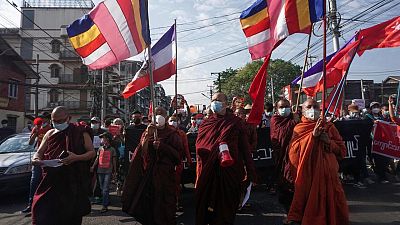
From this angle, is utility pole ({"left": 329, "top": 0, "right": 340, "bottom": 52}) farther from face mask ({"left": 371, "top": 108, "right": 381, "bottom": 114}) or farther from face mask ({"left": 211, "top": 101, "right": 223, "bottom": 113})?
face mask ({"left": 211, "top": 101, "right": 223, "bottom": 113})

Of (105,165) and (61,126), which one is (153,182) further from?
(105,165)

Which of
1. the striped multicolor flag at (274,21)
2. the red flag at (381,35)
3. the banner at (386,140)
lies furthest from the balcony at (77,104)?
the red flag at (381,35)

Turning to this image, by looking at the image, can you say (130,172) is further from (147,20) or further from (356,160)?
(356,160)

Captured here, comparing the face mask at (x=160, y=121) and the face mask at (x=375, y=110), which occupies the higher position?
the face mask at (x=375, y=110)

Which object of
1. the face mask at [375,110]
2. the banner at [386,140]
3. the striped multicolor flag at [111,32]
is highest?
the striped multicolor flag at [111,32]

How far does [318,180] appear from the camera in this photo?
396 centimetres

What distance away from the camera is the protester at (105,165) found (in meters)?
6.38

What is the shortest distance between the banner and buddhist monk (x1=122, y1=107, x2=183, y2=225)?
16.8 feet

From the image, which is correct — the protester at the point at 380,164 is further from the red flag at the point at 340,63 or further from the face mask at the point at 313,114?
the face mask at the point at 313,114

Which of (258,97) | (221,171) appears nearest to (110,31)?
(258,97)

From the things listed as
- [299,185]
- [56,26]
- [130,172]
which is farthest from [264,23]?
[56,26]

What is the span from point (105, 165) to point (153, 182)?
2.17 metres

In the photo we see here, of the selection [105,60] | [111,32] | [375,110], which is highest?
[111,32]

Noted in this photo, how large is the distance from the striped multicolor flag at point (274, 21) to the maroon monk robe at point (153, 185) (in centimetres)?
222
